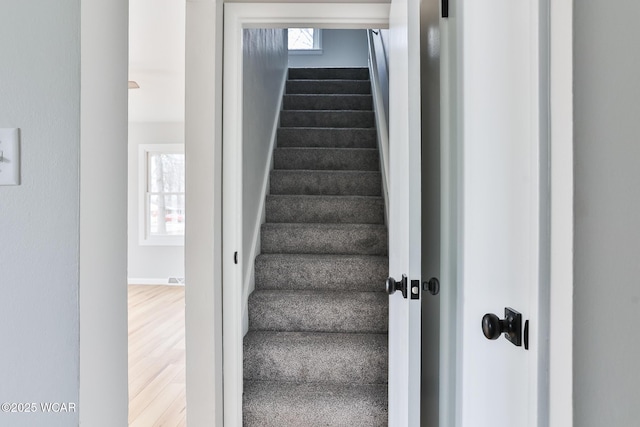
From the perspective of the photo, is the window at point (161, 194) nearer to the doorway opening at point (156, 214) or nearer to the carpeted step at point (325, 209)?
the doorway opening at point (156, 214)

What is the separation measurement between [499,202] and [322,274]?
1713mm

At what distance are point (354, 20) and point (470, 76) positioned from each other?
1.01 m

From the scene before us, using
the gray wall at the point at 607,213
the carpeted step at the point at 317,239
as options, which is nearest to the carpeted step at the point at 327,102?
the carpeted step at the point at 317,239

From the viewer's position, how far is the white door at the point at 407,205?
1145mm

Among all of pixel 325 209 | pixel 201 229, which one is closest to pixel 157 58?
pixel 325 209

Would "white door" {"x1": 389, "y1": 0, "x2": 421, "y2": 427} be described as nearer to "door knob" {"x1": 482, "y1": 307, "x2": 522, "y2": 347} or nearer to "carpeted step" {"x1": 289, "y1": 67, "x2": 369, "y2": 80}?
"door knob" {"x1": 482, "y1": 307, "x2": 522, "y2": 347}

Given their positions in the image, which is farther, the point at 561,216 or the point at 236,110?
the point at 236,110

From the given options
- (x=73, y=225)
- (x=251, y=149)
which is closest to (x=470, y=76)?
(x=73, y=225)

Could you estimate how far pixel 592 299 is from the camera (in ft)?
1.71

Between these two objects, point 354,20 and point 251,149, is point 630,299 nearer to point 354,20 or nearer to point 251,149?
point 354,20

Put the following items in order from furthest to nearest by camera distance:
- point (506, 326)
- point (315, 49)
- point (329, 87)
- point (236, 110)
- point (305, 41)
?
point (305, 41)
point (315, 49)
point (329, 87)
point (236, 110)
point (506, 326)

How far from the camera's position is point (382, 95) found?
3.19 metres

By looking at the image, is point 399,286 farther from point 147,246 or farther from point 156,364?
point 147,246

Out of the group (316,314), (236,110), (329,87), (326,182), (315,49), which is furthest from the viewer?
(315,49)
